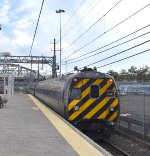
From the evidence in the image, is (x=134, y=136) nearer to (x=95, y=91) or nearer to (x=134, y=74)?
(x=95, y=91)

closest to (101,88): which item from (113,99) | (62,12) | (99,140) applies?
(113,99)

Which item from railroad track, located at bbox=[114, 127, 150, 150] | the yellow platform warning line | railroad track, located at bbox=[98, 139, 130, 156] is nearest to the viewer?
the yellow platform warning line

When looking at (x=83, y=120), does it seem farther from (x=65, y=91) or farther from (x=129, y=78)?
(x=129, y=78)

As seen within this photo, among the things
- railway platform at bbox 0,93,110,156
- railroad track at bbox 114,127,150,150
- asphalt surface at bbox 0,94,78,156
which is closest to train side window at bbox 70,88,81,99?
railway platform at bbox 0,93,110,156

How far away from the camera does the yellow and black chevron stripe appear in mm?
16266

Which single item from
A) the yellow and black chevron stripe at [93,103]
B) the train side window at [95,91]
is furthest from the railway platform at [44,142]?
the train side window at [95,91]

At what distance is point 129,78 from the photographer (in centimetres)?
15650

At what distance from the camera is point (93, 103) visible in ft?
53.9

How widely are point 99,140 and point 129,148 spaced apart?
6.88 feet

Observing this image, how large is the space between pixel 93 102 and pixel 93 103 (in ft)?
0.19

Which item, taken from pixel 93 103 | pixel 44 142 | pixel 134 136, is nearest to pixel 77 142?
pixel 44 142

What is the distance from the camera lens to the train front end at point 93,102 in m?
16.3

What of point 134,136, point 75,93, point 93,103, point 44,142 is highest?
point 75,93

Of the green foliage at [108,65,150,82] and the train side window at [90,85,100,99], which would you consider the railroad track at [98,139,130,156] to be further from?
the green foliage at [108,65,150,82]
